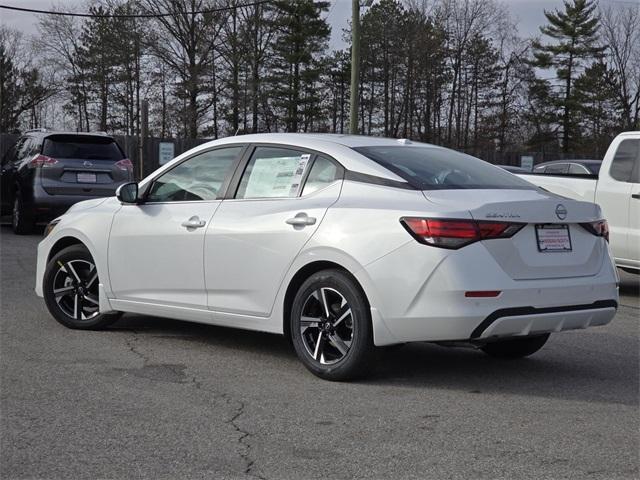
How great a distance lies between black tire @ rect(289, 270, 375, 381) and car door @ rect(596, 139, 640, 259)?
583cm

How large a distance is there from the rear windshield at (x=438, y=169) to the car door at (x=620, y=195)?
15.2ft

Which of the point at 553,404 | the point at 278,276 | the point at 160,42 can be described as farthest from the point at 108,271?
the point at 160,42

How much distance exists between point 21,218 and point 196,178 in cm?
1048

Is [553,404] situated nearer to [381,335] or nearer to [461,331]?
[461,331]

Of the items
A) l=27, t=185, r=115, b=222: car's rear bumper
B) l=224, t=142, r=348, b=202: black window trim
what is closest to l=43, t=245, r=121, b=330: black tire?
l=224, t=142, r=348, b=202: black window trim

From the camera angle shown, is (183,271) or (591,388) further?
(183,271)

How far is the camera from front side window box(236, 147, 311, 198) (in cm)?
627

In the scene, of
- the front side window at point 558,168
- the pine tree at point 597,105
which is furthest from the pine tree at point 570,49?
the front side window at point 558,168

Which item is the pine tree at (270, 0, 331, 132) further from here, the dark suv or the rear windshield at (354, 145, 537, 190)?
the rear windshield at (354, 145, 537, 190)

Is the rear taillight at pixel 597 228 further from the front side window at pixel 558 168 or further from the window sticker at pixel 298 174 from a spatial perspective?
the front side window at pixel 558 168

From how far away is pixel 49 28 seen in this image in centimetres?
6556

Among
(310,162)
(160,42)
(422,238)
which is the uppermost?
(160,42)

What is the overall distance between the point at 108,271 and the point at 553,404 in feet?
11.8

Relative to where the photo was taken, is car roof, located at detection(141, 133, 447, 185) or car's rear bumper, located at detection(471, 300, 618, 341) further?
car roof, located at detection(141, 133, 447, 185)
